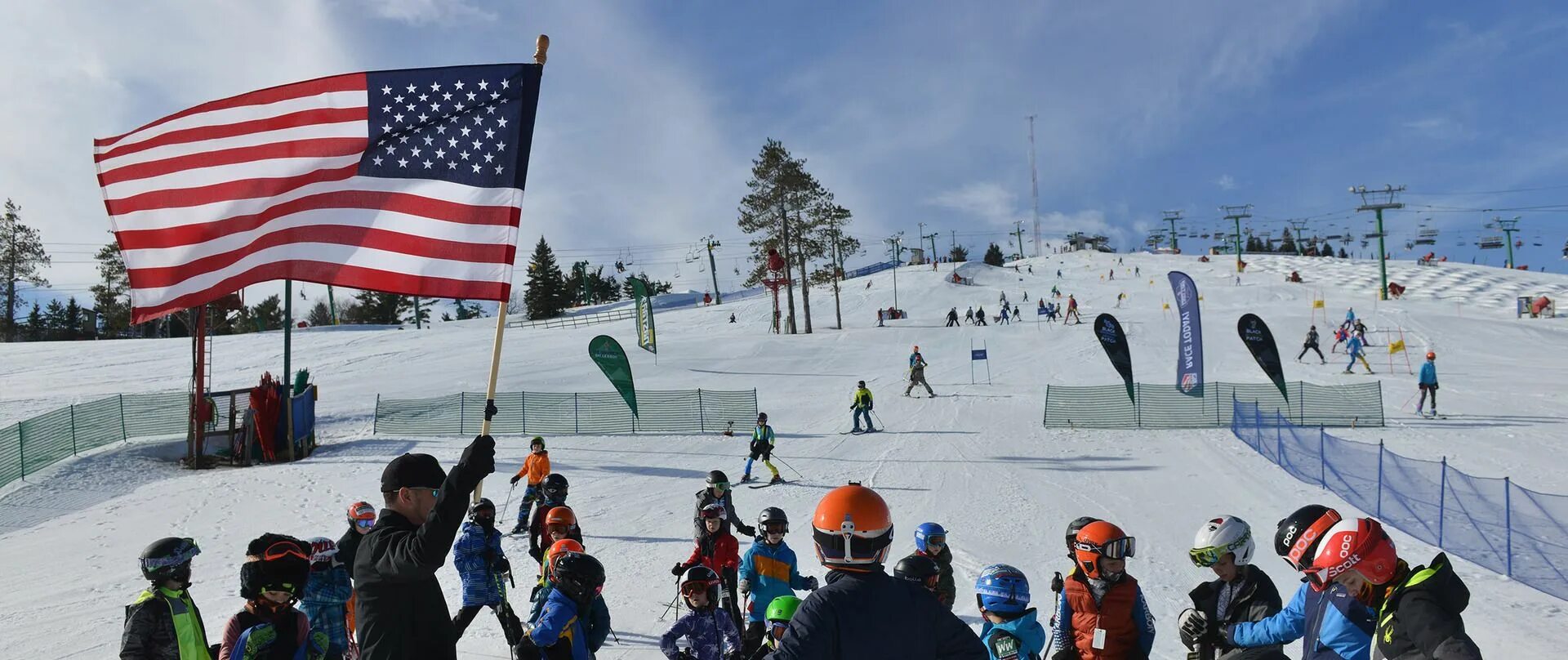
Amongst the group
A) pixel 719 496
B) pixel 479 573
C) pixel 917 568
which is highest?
pixel 917 568

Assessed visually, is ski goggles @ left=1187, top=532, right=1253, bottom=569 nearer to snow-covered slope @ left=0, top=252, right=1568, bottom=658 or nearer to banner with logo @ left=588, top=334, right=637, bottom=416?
snow-covered slope @ left=0, top=252, right=1568, bottom=658

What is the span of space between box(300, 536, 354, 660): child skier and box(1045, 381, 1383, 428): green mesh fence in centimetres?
1778

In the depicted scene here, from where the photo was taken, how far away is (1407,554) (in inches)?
392

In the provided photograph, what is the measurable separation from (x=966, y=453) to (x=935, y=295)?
48.4 meters

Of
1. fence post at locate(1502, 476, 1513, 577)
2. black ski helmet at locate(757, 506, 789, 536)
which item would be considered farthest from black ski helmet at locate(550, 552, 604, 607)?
fence post at locate(1502, 476, 1513, 577)

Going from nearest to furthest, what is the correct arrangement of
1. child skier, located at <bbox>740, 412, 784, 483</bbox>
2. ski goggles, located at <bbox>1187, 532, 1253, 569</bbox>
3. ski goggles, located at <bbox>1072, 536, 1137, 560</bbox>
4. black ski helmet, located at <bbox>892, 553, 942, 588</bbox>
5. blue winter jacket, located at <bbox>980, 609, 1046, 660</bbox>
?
1. blue winter jacket, located at <bbox>980, 609, 1046, 660</bbox>
2. black ski helmet, located at <bbox>892, 553, 942, 588</bbox>
3. ski goggles, located at <bbox>1187, 532, 1253, 569</bbox>
4. ski goggles, located at <bbox>1072, 536, 1137, 560</bbox>
5. child skier, located at <bbox>740, 412, 784, 483</bbox>

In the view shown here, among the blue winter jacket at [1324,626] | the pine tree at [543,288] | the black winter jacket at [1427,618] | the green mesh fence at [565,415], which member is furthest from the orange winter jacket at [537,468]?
the pine tree at [543,288]

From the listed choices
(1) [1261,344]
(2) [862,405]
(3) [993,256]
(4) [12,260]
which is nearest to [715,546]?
(2) [862,405]

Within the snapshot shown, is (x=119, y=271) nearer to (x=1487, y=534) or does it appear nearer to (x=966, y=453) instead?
(x=966, y=453)

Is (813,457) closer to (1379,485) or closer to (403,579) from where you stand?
(1379,485)

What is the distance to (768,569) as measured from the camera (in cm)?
586

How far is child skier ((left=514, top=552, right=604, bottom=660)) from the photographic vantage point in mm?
4117

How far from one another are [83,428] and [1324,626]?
23762 mm

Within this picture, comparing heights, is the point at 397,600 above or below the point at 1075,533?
above
